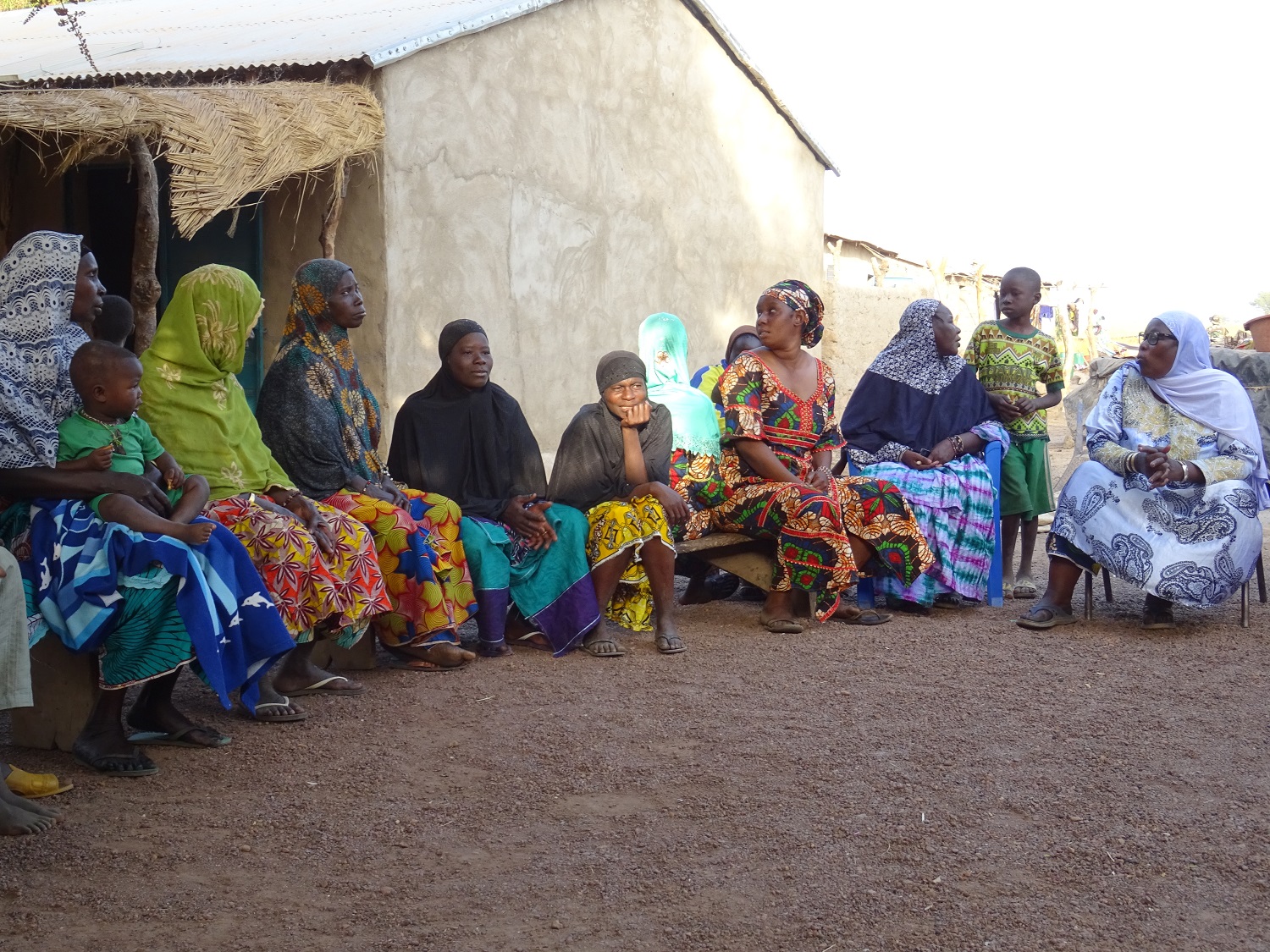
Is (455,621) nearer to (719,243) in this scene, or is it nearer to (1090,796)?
(1090,796)

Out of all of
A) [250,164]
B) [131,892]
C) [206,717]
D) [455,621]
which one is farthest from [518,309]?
[131,892]

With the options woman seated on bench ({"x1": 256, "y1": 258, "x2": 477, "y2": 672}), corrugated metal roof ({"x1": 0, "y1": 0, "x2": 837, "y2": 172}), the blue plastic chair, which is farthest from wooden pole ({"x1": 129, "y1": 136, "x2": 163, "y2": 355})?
the blue plastic chair

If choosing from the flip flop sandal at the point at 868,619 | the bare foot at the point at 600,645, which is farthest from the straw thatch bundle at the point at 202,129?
the flip flop sandal at the point at 868,619

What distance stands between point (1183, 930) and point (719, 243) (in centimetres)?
1001

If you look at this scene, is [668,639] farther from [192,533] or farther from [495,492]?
[192,533]

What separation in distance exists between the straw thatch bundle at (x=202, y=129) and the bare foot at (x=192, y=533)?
3.16 metres

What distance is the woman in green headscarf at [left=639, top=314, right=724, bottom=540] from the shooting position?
6.60 m

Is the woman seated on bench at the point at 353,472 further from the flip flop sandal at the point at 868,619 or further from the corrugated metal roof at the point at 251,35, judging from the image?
the corrugated metal roof at the point at 251,35

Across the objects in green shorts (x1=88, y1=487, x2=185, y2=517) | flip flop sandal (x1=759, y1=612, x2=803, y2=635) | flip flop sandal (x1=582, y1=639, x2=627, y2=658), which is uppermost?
green shorts (x1=88, y1=487, x2=185, y2=517)

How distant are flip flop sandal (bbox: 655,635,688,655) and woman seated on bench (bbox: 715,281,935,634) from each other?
658 millimetres

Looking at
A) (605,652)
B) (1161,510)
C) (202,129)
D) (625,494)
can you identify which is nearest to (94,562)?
(605,652)

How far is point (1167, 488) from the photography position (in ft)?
21.1

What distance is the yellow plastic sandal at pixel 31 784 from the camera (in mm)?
3771

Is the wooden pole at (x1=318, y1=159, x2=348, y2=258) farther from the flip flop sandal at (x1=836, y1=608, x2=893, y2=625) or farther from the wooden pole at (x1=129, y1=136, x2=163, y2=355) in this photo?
the flip flop sandal at (x1=836, y1=608, x2=893, y2=625)
